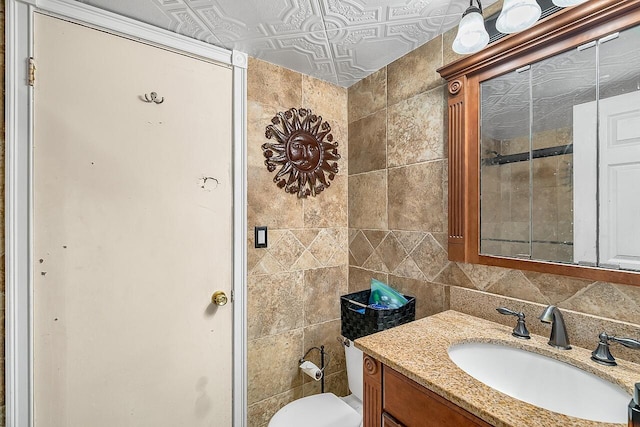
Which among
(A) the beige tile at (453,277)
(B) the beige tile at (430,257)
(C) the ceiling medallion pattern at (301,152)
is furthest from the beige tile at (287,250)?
(A) the beige tile at (453,277)

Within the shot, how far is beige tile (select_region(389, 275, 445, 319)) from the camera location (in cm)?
137

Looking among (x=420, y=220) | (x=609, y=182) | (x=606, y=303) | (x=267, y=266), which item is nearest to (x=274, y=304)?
(x=267, y=266)

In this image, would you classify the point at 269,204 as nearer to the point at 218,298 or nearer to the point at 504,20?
the point at 218,298

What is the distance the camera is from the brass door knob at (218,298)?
1.42 m

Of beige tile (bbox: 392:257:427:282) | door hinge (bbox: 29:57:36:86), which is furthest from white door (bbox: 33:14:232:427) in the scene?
beige tile (bbox: 392:257:427:282)

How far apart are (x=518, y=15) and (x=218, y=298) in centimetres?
155

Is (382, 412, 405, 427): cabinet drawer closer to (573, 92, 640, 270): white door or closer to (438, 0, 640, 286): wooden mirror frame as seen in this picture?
(438, 0, 640, 286): wooden mirror frame

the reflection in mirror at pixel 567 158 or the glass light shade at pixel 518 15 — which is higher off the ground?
the glass light shade at pixel 518 15

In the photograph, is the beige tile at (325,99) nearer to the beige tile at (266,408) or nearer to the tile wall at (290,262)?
the tile wall at (290,262)

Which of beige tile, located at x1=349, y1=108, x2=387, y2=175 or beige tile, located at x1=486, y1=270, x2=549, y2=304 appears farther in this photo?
beige tile, located at x1=349, y1=108, x2=387, y2=175

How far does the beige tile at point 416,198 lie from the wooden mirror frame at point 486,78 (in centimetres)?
9

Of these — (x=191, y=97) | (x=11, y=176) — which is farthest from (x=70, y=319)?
(x=191, y=97)

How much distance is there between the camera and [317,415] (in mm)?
1377

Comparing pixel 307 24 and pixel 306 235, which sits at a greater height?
pixel 307 24
